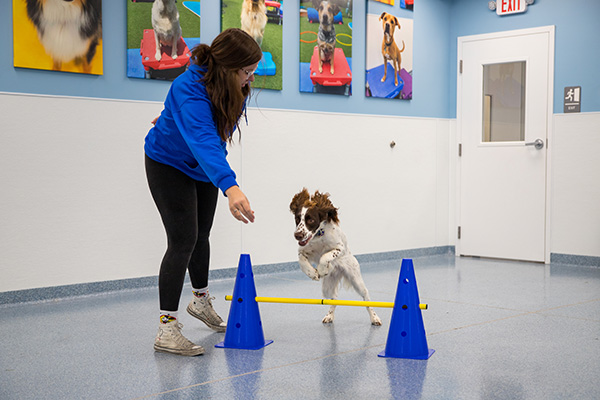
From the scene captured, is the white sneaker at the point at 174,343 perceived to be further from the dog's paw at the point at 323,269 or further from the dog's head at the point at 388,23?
the dog's head at the point at 388,23

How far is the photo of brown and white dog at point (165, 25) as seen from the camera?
4.36m

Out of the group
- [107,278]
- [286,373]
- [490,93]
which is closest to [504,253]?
[490,93]

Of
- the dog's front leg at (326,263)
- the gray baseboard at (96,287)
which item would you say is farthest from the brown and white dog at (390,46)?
the dog's front leg at (326,263)

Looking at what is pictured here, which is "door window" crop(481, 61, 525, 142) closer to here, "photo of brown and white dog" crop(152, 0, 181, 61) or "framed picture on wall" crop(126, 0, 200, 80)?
"framed picture on wall" crop(126, 0, 200, 80)

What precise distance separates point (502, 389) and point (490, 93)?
14.5 feet

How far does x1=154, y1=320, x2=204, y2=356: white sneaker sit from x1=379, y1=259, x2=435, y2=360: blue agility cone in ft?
2.60

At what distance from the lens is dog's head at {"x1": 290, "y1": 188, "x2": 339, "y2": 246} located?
2.98 meters

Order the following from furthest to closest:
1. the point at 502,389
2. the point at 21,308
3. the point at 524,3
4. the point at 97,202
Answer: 1. the point at 524,3
2. the point at 97,202
3. the point at 21,308
4. the point at 502,389

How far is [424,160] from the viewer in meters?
6.23

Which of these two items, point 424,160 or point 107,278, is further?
point 424,160

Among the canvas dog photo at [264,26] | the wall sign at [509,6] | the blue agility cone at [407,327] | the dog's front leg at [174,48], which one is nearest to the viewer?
the blue agility cone at [407,327]

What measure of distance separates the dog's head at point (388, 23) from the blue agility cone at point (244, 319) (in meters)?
3.64

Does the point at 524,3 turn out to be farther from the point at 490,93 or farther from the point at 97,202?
the point at 97,202

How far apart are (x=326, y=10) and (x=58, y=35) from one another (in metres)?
2.32
